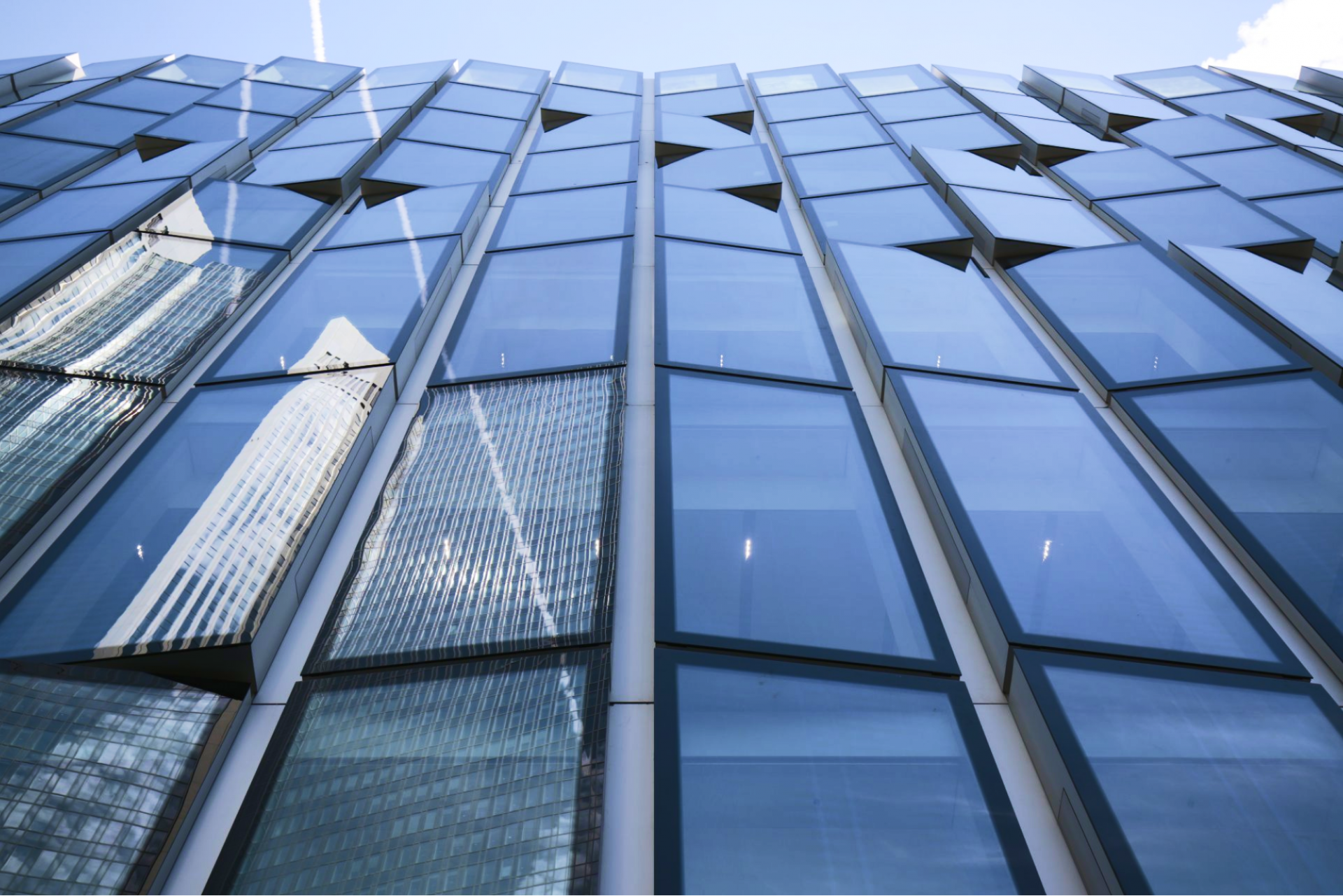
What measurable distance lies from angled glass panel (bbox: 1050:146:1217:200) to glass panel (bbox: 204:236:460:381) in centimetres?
645

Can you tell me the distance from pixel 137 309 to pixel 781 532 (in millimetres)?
4542

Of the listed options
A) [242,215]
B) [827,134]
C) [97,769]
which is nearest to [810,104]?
[827,134]

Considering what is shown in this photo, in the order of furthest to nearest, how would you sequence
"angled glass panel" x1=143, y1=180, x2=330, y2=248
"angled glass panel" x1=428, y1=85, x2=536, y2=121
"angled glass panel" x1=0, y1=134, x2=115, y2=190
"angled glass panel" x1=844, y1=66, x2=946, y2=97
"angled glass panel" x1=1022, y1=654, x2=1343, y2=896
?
"angled glass panel" x1=844, y1=66, x2=946, y2=97
"angled glass panel" x1=428, y1=85, x2=536, y2=121
"angled glass panel" x1=0, y1=134, x2=115, y2=190
"angled glass panel" x1=143, y1=180, x2=330, y2=248
"angled glass panel" x1=1022, y1=654, x2=1343, y2=896

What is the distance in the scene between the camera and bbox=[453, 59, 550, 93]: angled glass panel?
14.8 meters

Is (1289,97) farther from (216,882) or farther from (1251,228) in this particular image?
(216,882)

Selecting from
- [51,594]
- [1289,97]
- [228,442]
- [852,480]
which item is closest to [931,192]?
[852,480]

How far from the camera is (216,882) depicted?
2727 mm

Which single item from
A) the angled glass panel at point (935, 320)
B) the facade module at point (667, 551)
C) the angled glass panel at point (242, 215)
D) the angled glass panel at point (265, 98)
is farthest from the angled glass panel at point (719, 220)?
the angled glass panel at point (265, 98)

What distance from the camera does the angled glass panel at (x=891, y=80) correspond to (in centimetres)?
1434

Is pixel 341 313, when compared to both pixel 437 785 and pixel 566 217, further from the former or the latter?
pixel 437 785

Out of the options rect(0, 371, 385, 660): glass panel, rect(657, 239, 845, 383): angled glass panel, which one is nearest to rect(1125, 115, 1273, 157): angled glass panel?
rect(657, 239, 845, 383): angled glass panel

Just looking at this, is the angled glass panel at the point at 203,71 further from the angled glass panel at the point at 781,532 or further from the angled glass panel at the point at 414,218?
the angled glass panel at the point at 781,532

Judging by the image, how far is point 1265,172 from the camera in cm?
1010

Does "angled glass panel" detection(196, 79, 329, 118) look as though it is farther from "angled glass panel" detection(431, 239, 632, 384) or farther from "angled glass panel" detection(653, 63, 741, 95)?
"angled glass panel" detection(431, 239, 632, 384)
